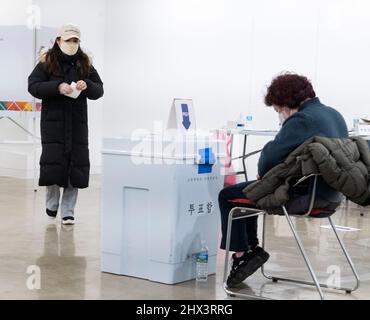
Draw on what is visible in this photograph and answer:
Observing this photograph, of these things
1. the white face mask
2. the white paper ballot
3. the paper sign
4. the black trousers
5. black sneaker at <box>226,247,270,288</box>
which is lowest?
black sneaker at <box>226,247,270,288</box>

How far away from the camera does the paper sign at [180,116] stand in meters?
4.25

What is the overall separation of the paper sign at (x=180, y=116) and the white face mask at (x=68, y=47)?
1.11 m

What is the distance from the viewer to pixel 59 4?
9.00m

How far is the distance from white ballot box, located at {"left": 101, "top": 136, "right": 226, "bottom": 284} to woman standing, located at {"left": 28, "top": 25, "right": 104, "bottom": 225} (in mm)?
1382

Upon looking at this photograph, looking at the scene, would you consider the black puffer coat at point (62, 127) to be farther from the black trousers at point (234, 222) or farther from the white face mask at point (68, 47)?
the black trousers at point (234, 222)

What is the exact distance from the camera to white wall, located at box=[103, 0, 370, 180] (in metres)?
7.62

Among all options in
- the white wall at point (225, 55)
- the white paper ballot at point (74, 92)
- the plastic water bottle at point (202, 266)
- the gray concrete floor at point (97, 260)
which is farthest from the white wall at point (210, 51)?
the plastic water bottle at point (202, 266)

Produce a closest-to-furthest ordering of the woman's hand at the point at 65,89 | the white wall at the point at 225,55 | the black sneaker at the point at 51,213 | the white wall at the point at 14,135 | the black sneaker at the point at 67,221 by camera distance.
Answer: the woman's hand at the point at 65,89 → the black sneaker at the point at 67,221 → the black sneaker at the point at 51,213 → the white wall at the point at 225,55 → the white wall at the point at 14,135

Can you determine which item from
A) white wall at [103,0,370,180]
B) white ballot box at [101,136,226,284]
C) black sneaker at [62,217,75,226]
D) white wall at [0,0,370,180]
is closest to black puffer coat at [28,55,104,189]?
black sneaker at [62,217,75,226]

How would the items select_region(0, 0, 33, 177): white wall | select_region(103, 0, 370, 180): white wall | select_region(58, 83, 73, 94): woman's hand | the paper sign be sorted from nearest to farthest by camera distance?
the paper sign
select_region(58, 83, 73, 94): woman's hand
select_region(103, 0, 370, 180): white wall
select_region(0, 0, 33, 177): white wall

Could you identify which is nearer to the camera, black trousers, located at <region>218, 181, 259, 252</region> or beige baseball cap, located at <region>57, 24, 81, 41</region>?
black trousers, located at <region>218, 181, 259, 252</region>

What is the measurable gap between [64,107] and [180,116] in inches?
43.5

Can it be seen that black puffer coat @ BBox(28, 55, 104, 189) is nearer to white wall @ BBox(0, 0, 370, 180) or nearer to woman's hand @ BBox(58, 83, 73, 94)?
woman's hand @ BBox(58, 83, 73, 94)

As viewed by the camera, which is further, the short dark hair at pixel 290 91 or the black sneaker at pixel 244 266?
the black sneaker at pixel 244 266
